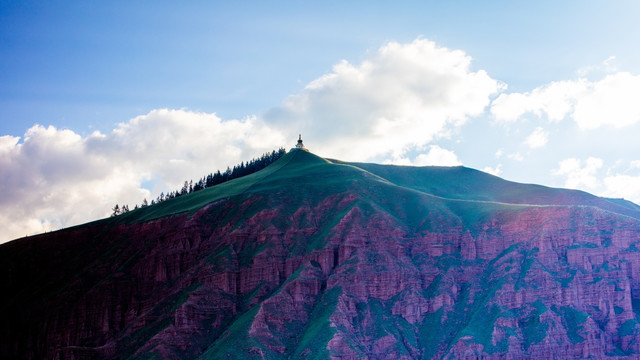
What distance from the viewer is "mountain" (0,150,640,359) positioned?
109m

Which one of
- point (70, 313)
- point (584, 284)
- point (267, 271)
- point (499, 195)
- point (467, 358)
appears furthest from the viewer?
point (499, 195)

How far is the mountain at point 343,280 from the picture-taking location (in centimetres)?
10906

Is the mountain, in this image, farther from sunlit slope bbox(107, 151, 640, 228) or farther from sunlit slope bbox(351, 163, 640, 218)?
sunlit slope bbox(351, 163, 640, 218)

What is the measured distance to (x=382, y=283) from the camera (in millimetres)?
118750

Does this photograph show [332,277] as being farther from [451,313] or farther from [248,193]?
[248,193]

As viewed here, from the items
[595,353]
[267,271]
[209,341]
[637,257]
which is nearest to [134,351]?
[209,341]

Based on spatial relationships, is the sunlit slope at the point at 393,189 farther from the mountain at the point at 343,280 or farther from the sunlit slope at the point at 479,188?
the mountain at the point at 343,280

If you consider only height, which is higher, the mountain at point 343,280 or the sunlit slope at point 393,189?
the sunlit slope at point 393,189

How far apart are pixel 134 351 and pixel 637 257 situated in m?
75.3

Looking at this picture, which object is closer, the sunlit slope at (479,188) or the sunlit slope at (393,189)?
the sunlit slope at (393,189)

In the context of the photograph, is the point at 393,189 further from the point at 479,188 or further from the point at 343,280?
the point at 343,280

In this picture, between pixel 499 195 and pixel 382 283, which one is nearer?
pixel 382 283

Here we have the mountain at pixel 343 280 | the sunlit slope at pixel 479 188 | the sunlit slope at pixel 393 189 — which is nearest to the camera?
the mountain at pixel 343 280

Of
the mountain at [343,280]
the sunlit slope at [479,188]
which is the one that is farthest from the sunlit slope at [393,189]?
the mountain at [343,280]
